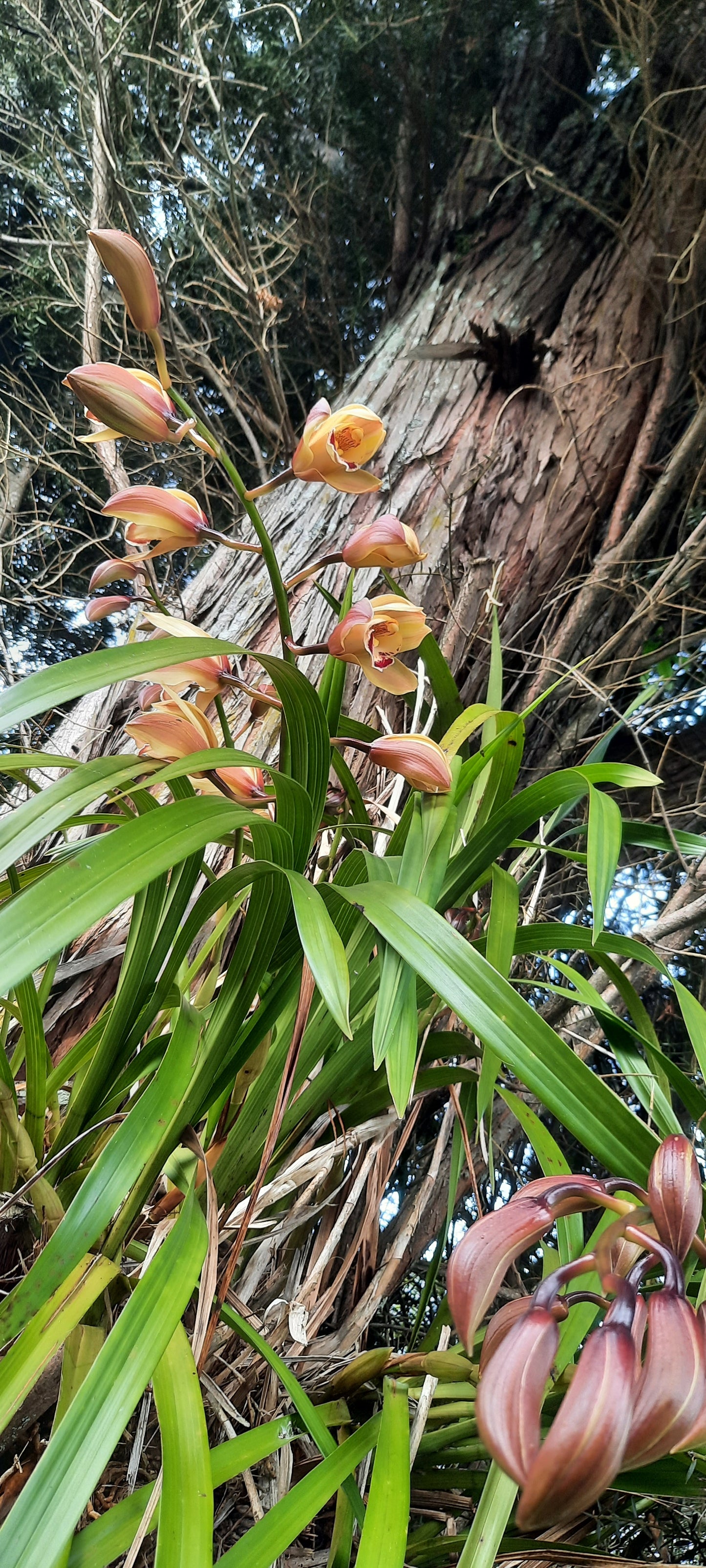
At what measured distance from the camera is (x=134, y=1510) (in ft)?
1.18

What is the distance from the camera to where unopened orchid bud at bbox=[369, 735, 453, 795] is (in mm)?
518

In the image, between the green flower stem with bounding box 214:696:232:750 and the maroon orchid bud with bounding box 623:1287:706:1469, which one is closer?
the maroon orchid bud with bounding box 623:1287:706:1469

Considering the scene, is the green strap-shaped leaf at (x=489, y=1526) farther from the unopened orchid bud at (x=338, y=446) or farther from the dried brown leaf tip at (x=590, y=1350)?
the unopened orchid bud at (x=338, y=446)

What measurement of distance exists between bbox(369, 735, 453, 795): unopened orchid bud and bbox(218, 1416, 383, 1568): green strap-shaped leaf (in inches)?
14.3

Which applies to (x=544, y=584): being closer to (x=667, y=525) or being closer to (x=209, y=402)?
(x=667, y=525)

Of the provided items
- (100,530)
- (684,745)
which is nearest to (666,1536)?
(684,745)

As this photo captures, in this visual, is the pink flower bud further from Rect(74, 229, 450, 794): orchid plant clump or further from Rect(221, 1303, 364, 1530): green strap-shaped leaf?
Rect(221, 1303, 364, 1530): green strap-shaped leaf

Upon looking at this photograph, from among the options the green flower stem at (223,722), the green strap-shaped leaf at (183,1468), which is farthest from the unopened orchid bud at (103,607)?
the green strap-shaped leaf at (183,1468)

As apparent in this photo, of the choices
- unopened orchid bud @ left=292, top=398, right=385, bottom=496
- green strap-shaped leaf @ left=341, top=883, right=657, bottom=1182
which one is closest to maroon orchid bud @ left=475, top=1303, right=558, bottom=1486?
green strap-shaped leaf @ left=341, top=883, right=657, bottom=1182

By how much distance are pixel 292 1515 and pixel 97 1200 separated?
17 cm

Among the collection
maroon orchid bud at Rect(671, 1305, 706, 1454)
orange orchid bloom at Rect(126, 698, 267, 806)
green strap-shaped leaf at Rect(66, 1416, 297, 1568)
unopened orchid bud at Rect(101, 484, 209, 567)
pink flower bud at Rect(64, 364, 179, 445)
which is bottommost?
green strap-shaped leaf at Rect(66, 1416, 297, 1568)

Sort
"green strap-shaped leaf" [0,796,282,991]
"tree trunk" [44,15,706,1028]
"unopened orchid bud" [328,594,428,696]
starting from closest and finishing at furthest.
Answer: "green strap-shaped leaf" [0,796,282,991] < "unopened orchid bud" [328,594,428,696] < "tree trunk" [44,15,706,1028]

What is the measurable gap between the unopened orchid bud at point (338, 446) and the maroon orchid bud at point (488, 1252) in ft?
1.42

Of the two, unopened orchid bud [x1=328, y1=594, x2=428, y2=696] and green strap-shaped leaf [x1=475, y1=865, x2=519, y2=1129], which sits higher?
unopened orchid bud [x1=328, y1=594, x2=428, y2=696]
